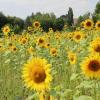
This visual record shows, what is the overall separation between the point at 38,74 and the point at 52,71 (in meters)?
2.32

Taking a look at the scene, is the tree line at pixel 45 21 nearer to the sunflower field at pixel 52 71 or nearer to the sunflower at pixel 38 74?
the sunflower field at pixel 52 71

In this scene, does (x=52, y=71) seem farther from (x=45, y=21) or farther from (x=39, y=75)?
(x=45, y=21)

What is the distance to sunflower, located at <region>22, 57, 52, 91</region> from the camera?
2.70 meters

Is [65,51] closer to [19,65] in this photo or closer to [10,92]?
[19,65]

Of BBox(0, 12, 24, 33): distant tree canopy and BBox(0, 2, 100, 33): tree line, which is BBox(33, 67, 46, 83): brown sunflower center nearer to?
BBox(0, 2, 100, 33): tree line

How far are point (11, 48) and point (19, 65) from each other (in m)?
0.55

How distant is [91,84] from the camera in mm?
3445

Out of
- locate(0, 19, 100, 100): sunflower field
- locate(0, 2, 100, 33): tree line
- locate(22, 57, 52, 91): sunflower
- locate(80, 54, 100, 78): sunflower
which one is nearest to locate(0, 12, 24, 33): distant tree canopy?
locate(0, 2, 100, 33): tree line

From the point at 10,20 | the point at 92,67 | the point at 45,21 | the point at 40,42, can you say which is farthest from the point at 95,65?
the point at 10,20

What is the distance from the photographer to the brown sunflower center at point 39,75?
107 inches

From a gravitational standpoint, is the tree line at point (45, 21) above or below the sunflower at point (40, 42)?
above

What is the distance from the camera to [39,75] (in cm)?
272

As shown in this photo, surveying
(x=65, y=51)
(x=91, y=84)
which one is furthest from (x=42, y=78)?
(x=65, y=51)

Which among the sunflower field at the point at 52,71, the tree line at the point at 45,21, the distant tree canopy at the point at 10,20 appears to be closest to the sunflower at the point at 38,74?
the sunflower field at the point at 52,71
